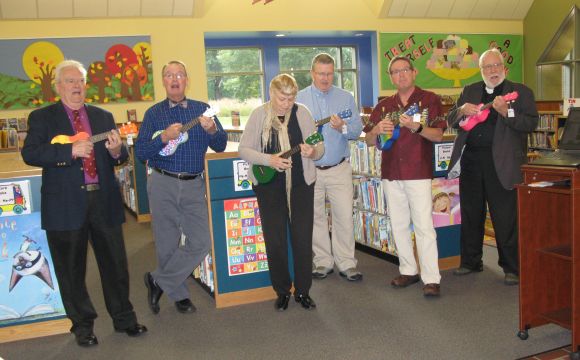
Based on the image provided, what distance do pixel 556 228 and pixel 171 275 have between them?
2476 mm

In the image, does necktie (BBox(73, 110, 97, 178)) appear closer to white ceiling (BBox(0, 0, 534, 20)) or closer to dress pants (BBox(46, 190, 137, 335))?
dress pants (BBox(46, 190, 137, 335))

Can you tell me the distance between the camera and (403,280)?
435cm

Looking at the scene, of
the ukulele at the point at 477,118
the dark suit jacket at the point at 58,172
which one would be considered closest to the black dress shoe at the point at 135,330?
the dark suit jacket at the point at 58,172

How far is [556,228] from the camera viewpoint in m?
3.23

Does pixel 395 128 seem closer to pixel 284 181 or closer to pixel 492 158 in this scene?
pixel 492 158

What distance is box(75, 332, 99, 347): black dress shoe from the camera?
3541 mm

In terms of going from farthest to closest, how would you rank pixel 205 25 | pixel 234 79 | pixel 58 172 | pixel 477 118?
pixel 234 79, pixel 205 25, pixel 477 118, pixel 58 172

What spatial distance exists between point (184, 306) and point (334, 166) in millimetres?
1538

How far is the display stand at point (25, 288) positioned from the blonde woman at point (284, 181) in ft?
4.59

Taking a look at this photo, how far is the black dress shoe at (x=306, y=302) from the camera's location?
156 inches

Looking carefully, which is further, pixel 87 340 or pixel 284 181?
pixel 284 181

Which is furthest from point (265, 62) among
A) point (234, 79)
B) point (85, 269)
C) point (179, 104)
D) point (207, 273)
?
point (85, 269)

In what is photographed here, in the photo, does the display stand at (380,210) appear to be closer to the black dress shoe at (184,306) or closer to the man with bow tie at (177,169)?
the man with bow tie at (177,169)

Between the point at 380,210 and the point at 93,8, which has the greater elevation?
the point at 93,8
